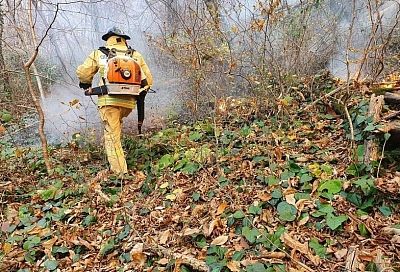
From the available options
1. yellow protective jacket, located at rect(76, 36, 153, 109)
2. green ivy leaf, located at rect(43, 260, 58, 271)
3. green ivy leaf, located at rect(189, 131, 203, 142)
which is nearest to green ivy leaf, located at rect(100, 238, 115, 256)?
green ivy leaf, located at rect(43, 260, 58, 271)

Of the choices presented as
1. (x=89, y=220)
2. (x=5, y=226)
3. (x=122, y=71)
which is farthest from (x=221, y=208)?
(x=122, y=71)

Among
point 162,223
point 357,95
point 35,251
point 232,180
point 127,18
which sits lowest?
point 35,251

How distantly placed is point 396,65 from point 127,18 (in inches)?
308

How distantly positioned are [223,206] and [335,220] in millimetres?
1102

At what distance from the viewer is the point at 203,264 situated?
295cm

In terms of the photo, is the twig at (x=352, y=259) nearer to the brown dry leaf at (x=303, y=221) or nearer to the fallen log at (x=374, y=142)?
the brown dry leaf at (x=303, y=221)

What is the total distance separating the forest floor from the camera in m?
2.96

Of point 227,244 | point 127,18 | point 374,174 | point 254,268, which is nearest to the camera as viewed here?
point 254,268

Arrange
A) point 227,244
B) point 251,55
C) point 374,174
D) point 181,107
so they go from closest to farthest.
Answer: point 227,244 < point 374,174 < point 251,55 < point 181,107

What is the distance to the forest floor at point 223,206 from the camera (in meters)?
2.96

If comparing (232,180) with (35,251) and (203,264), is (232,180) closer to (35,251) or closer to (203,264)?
(203,264)

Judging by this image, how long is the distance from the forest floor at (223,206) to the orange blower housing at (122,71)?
116cm

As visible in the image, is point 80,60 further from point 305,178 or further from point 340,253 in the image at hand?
point 340,253

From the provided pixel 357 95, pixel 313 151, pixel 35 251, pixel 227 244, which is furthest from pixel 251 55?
pixel 35 251
